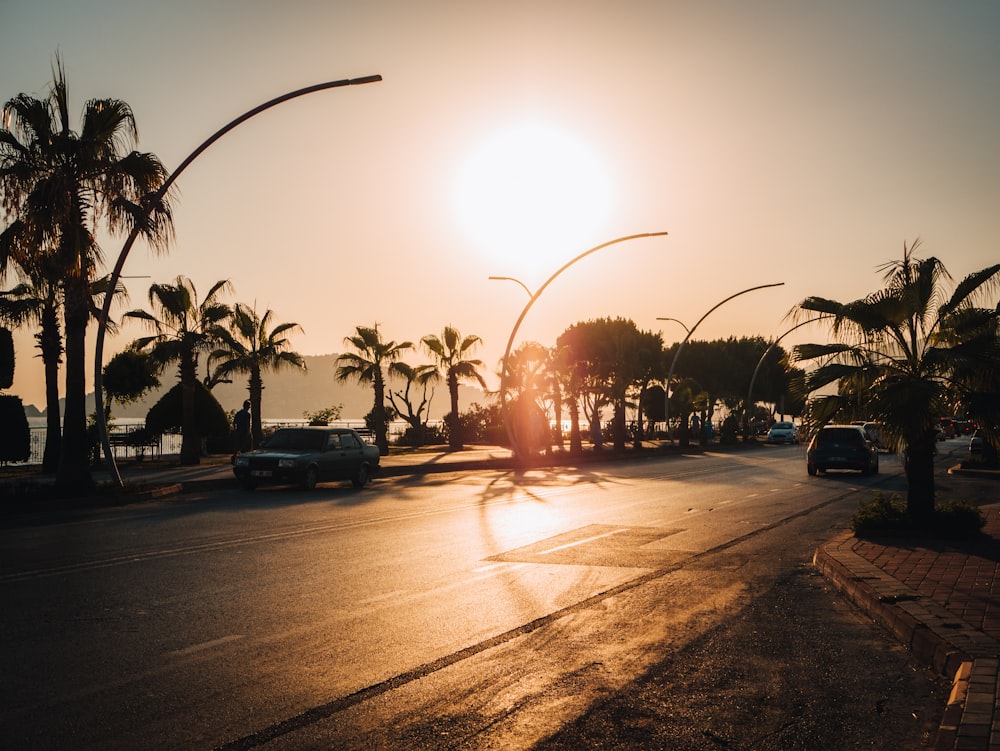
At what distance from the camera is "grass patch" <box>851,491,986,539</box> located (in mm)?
12922

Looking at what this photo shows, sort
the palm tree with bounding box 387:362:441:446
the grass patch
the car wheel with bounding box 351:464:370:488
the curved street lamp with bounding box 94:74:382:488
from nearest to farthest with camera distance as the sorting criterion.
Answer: the grass patch → the curved street lamp with bounding box 94:74:382:488 → the car wheel with bounding box 351:464:370:488 → the palm tree with bounding box 387:362:441:446

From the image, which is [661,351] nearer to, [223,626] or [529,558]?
[529,558]

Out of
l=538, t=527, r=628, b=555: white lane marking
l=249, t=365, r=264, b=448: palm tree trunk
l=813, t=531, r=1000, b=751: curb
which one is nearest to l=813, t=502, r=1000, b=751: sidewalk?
l=813, t=531, r=1000, b=751: curb

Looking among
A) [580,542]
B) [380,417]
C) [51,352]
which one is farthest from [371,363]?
[580,542]

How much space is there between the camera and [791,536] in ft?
46.0

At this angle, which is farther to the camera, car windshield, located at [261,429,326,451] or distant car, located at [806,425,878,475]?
distant car, located at [806,425,878,475]

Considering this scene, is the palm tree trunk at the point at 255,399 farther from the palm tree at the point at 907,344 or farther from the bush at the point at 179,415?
the palm tree at the point at 907,344

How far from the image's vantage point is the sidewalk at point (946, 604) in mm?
A: 5136

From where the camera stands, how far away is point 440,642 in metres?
7.16

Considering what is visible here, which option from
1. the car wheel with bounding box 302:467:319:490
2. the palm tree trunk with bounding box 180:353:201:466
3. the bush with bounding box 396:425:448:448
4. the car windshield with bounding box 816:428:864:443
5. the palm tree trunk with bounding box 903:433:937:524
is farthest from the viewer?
the bush with bounding box 396:425:448:448

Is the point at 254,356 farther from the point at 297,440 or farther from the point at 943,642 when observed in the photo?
the point at 943,642

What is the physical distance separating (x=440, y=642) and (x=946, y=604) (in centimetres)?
422

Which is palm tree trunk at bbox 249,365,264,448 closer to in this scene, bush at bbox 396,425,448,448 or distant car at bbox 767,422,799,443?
bush at bbox 396,425,448,448

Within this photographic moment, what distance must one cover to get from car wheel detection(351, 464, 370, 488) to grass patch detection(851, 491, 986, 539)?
582 inches
